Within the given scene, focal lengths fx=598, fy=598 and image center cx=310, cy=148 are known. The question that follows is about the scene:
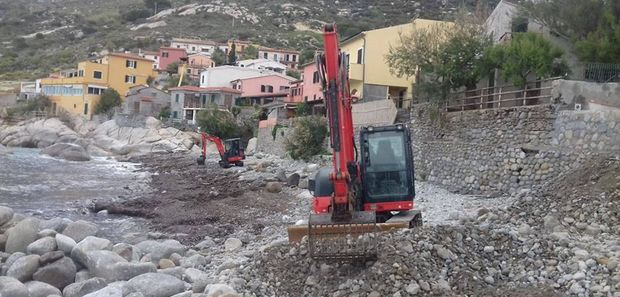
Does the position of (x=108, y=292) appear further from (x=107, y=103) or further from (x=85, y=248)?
(x=107, y=103)

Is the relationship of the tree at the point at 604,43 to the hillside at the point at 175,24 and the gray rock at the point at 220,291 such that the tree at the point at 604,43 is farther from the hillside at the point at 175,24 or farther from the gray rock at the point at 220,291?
the hillside at the point at 175,24

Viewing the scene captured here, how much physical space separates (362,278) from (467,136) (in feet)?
43.6

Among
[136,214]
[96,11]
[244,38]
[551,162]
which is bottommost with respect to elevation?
[136,214]

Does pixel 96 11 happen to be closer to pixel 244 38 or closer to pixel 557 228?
pixel 244 38

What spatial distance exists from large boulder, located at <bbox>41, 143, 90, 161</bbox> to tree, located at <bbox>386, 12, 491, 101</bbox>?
100 ft

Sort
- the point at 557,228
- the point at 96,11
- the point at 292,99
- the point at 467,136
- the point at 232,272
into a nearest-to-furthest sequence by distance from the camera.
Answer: the point at 232,272, the point at 557,228, the point at 467,136, the point at 292,99, the point at 96,11

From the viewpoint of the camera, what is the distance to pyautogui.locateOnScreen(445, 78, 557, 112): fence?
1906cm

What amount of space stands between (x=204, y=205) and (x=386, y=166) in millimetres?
13028

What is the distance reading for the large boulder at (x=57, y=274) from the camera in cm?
1151

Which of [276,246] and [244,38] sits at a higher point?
[244,38]

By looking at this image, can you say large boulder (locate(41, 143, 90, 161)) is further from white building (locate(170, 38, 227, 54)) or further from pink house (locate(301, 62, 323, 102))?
white building (locate(170, 38, 227, 54))

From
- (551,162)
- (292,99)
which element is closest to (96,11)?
(292,99)

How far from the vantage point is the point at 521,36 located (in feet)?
74.4

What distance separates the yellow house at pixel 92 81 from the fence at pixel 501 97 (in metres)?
54.8
